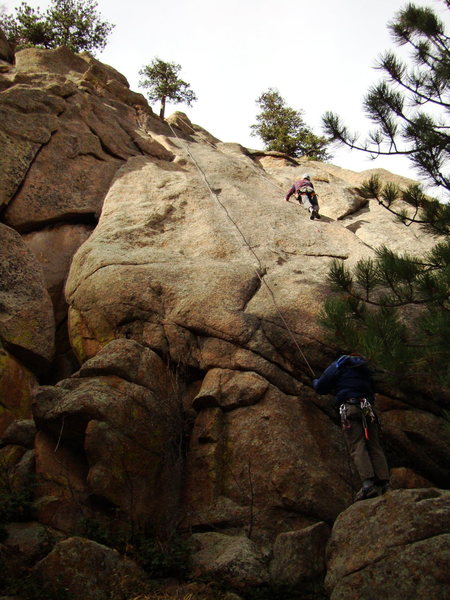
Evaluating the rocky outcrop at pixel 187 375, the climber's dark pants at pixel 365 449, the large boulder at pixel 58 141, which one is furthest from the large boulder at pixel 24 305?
the climber's dark pants at pixel 365 449

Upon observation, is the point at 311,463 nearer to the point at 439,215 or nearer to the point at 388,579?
the point at 388,579

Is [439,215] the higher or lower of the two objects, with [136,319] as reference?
higher

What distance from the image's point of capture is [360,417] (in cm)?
725

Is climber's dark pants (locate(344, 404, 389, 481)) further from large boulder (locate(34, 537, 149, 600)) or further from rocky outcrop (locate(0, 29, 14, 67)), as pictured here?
rocky outcrop (locate(0, 29, 14, 67))

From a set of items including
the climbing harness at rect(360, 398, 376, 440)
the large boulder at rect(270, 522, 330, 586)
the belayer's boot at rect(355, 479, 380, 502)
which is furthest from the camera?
the climbing harness at rect(360, 398, 376, 440)

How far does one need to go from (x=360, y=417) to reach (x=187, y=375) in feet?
9.57

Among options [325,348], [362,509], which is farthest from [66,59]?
[362,509]

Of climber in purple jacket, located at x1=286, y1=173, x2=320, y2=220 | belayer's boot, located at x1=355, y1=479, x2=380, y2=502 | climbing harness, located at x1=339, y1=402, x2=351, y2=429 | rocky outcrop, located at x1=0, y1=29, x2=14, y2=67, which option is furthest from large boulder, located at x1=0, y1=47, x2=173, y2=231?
belayer's boot, located at x1=355, y1=479, x2=380, y2=502

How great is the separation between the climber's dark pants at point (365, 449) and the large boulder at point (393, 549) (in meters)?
0.83

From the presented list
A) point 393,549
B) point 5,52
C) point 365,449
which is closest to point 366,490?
point 365,449

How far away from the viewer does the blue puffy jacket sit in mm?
7379

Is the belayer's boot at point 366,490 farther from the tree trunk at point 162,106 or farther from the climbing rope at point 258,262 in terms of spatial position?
the tree trunk at point 162,106

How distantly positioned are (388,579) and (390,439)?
3.18 metres

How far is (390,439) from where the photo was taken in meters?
8.29
